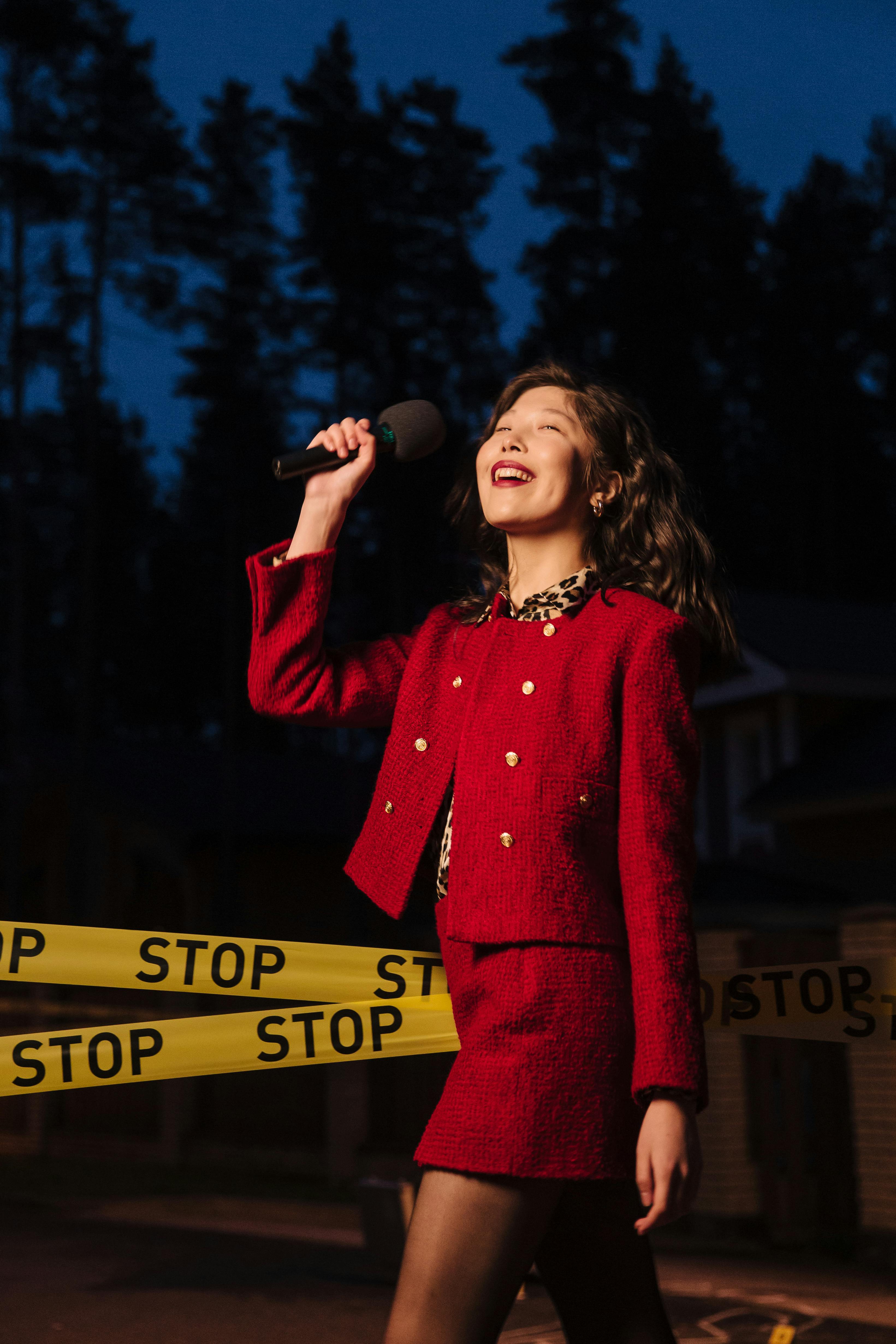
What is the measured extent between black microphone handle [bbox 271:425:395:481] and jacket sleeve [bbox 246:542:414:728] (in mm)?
160

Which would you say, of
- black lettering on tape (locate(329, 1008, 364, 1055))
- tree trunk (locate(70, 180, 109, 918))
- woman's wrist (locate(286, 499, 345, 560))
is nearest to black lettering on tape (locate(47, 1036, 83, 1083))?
black lettering on tape (locate(329, 1008, 364, 1055))

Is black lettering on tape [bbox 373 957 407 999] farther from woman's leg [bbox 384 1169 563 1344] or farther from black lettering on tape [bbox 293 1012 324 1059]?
woman's leg [bbox 384 1169 563 1344]

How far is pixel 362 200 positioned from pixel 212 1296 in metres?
23.0

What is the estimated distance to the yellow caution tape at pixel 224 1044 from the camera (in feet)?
10.6

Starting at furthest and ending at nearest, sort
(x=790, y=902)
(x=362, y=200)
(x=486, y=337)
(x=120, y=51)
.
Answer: (x=486, y=337), (x=362, y=200), (x=120, y=51), (x=790, y=902)

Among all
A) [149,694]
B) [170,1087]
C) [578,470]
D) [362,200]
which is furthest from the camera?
[149,694]

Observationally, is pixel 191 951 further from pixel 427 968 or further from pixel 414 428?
pixel 414 428

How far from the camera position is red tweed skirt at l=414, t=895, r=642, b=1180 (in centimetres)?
237

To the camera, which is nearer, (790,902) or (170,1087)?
(790,902)

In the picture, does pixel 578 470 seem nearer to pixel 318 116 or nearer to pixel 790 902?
pixel 790 902

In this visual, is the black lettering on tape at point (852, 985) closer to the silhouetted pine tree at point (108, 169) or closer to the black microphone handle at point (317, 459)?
the black microphone handle at point (317, 459)

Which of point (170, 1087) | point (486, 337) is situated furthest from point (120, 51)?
point (170, 1087)

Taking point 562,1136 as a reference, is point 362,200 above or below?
above

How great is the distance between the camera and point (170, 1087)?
69.5 ft
